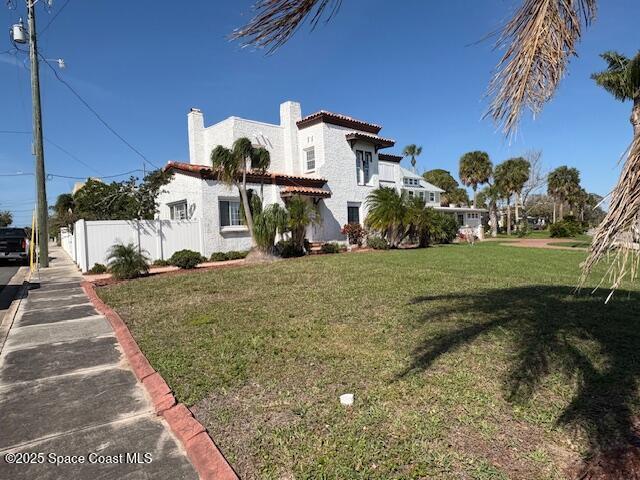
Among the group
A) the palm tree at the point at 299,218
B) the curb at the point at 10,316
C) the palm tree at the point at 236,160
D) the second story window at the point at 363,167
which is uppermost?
the second story window at the point at 363,167

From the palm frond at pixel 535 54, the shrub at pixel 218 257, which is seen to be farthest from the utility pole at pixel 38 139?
the palm frond at pixel 535 54

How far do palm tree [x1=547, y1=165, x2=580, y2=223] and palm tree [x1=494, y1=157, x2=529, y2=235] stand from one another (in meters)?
9.97

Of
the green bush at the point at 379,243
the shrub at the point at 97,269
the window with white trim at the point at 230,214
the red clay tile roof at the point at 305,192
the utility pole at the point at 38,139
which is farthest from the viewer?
the green bush at the point at 379,243

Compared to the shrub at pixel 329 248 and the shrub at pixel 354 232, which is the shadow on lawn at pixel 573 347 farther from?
the shrub at pixel 354 232

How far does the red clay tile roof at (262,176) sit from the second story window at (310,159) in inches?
57.0

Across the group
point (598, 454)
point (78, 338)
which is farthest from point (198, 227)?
point (598, 454)

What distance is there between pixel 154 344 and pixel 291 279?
571 cm

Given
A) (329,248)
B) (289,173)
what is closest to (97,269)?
(329,248)

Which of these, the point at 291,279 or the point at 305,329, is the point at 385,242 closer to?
the point at 291,279

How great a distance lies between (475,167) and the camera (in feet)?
156

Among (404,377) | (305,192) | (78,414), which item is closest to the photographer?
(78,414)

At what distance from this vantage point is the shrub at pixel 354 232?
23.5 meters

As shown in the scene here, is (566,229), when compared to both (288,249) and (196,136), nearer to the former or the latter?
(288,249)

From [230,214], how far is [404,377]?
1662 centimetres
